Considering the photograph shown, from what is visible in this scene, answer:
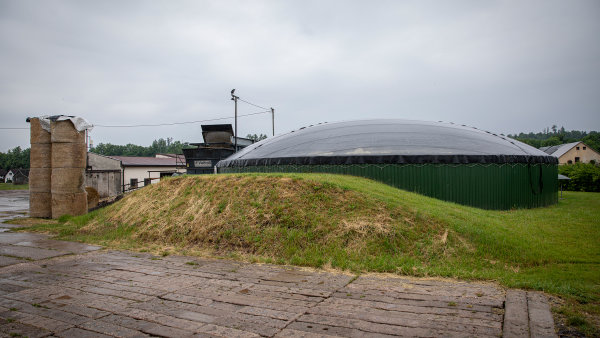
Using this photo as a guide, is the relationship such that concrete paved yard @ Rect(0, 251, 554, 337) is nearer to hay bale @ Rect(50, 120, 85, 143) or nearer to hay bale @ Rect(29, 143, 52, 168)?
hay bale @ Rect(50, 120, 85, 143)

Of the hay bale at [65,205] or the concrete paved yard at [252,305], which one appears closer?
the concrete paved yard at [252,305]

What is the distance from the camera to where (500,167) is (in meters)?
13.0

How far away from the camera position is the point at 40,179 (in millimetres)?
13008

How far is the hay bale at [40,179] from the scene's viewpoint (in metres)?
12.9

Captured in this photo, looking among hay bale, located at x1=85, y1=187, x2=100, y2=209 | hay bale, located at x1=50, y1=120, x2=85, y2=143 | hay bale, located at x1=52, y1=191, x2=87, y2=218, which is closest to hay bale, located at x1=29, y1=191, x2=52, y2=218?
hay bale, located at x1=52, y1=191, x2=87, y2=218

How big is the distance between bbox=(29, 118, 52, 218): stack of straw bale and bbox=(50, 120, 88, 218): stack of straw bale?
60 centimetres

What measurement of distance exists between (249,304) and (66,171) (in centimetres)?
1139

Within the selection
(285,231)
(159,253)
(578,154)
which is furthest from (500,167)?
(578,154)

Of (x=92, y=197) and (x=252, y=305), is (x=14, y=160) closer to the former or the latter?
(x=92, y=197)

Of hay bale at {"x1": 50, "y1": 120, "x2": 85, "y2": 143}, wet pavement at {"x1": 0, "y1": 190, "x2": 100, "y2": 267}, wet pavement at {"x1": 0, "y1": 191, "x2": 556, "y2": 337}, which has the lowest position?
wet pavement at {"x1": 0, "y1": 190, "x2": 100, "y2": 267}

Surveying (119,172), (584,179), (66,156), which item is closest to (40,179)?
(66,156)

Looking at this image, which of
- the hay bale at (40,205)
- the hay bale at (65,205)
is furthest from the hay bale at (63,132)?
the hay bale at (40,205)

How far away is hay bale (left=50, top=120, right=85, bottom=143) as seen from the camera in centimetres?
1256

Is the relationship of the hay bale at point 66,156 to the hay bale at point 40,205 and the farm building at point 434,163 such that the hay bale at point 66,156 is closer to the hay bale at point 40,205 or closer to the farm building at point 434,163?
the hay bale at point 40,205
